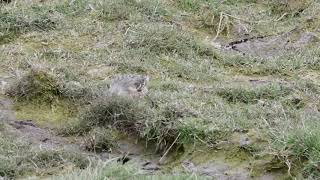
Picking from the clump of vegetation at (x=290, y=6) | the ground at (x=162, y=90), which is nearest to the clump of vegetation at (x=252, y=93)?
the ground at (x=162, y=90)

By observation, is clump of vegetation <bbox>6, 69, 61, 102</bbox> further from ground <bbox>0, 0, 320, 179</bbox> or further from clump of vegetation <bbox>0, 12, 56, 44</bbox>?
clump of vegetation <bbox>0, 12, 56, 44</bbox>

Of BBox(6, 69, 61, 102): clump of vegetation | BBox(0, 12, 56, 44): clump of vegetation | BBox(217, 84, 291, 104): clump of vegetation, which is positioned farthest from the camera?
BBox(0, 12, 56, 44): clump of vegetation

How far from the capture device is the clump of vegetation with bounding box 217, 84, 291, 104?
4.93m

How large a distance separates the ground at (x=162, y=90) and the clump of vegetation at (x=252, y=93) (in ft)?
0.03

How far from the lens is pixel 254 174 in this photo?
3.78 metres

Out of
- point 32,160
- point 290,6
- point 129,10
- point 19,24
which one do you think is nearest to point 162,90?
point 32,160

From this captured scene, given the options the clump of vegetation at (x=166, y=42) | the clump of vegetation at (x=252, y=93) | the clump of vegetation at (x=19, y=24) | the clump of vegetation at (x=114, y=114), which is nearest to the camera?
the clump of vegetation at (x=114, y=114)

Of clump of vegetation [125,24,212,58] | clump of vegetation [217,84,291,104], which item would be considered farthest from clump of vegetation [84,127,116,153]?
clump of vegetation [125,24,212,58]

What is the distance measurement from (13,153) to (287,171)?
1.57 meters

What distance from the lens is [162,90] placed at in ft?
16.8

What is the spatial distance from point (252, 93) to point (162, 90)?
648 mm

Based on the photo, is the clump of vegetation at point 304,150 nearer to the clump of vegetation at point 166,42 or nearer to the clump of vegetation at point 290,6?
the clump of vegetation at point 166,42

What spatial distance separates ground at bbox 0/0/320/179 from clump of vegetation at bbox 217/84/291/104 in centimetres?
1

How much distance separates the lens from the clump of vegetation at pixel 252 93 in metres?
4.93
